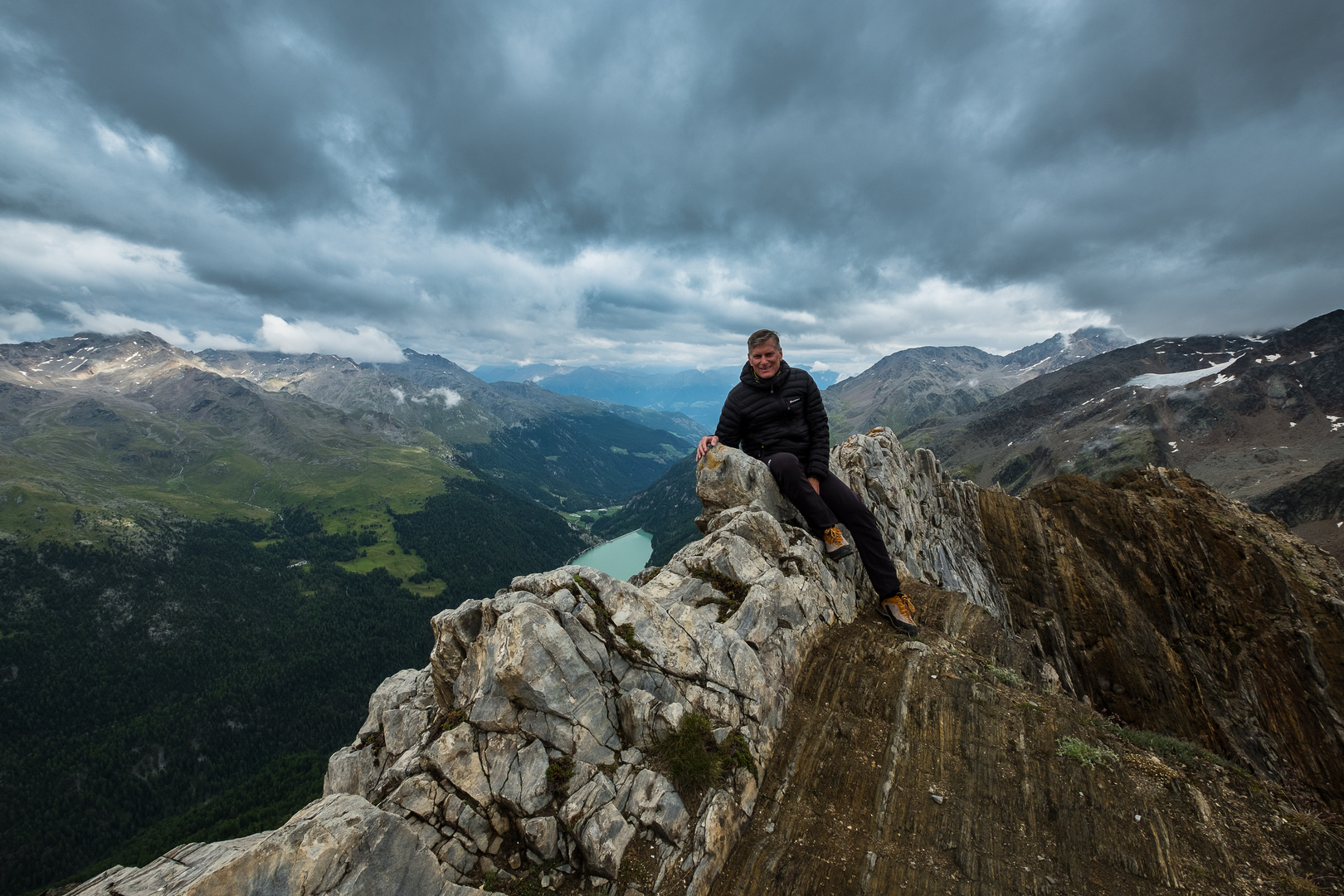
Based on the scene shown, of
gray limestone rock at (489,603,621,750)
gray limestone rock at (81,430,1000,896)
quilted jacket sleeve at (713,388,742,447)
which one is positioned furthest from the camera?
quilted jacket sleeve at (713,388,742,447)

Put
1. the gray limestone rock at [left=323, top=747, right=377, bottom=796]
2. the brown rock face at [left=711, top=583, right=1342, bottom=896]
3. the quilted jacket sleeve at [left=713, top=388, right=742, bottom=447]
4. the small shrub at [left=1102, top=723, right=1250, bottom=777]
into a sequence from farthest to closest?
the quilted jacket sleeve at [left=713, top=388, right=742, bottom=447] < the gray limestone rock at [left=323, top=747, right=377, bottom=796] < the small shrub at [left=1102, top=723, right=1250, bottom=777] < the brown rock face at [left=711, top=583, right=1342, bottom=896]

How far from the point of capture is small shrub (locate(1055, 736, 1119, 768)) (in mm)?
10102

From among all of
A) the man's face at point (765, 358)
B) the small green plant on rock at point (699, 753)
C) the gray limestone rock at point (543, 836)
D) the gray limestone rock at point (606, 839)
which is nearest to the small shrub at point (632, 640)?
the small green plant on rock at point (699, 753)

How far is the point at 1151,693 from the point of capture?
23.7 meters

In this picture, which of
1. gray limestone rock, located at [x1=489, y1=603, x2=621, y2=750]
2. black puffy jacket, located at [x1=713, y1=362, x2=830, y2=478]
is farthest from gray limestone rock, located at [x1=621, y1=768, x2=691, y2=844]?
black puffy jacket, located at [x1=713, y1=362, x2=830, y2=478]

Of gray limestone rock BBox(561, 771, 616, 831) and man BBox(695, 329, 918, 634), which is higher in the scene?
man BBox(695, 329, 918, 634)

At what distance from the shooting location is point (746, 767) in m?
9.81

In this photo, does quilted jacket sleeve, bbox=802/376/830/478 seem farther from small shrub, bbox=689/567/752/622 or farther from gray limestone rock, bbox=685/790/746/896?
gray limestone rock, bbox=685/790/746/896

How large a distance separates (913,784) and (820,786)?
1873 mm

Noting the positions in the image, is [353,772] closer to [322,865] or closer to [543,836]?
[322,865]

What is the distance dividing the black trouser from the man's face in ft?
8.35

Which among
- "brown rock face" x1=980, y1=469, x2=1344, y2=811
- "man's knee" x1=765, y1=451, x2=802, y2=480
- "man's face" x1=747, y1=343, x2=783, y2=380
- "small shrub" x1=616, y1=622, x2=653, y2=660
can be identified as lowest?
"brown rock face" x1=980, y1=469, x2=1344, y2=811

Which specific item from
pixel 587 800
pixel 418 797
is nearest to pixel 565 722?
pixel 587 800

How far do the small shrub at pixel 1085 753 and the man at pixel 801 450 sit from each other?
13.2 ft
